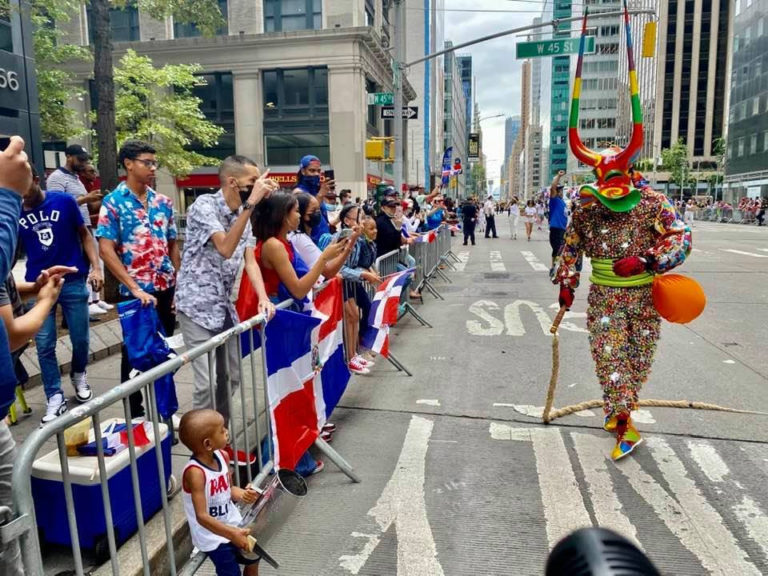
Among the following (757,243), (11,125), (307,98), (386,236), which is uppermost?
(307,98)

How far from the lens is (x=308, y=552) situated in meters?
3.16

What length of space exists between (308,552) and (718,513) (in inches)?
95.0

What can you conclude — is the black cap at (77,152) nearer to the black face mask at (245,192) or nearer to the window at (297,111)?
the black face mask at (245,192)

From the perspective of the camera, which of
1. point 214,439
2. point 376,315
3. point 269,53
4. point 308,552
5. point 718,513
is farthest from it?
point 269,53

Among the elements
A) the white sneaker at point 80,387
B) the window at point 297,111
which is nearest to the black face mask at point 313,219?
the white sneaker at point 80,387

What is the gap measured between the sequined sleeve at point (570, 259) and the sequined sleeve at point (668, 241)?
1.84 ft

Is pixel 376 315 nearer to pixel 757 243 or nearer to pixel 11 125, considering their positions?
pixel 11 125

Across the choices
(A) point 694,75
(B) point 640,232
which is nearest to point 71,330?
(B) point 640,232

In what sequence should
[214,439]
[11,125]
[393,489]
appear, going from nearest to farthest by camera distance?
[214,439] → [393,489] → [11,125]

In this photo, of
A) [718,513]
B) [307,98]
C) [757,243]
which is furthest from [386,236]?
[307,98]

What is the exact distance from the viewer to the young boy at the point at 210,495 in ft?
8.32

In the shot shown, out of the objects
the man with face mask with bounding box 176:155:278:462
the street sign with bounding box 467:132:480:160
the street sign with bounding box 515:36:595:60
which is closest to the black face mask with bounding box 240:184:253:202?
the man with face mask with bounding box 176:155:278:462

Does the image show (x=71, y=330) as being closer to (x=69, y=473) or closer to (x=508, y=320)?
(x=69, y=473)

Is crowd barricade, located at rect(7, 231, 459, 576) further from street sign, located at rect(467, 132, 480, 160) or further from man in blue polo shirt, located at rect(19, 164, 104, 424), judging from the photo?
street sign, located at rect(467, 132, 480, 160)
